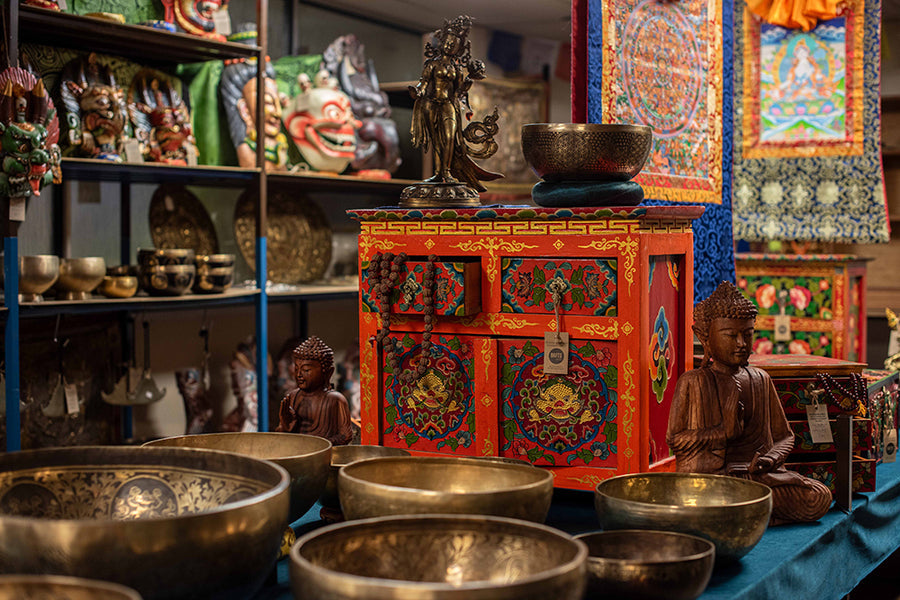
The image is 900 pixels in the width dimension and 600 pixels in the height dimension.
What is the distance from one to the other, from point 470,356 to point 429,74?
57cm

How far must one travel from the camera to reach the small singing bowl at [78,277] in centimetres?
327

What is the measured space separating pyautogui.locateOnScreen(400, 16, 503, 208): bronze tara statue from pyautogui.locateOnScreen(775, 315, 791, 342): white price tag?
289cm

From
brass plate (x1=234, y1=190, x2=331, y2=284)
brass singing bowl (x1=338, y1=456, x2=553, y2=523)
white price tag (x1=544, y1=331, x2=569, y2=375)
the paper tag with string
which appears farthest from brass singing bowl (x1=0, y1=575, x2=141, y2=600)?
brass plate (x1=234, y1=190, x2=331, y2=284)

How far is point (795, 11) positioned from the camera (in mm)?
4504

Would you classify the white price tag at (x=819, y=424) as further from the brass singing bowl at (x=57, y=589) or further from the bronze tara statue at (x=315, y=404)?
the brass singing bowl at (x=57, y=589)

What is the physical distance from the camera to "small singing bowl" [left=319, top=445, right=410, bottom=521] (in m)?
1.47

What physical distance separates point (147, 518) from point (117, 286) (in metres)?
2.63

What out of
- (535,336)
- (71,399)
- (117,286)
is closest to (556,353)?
(535,336)

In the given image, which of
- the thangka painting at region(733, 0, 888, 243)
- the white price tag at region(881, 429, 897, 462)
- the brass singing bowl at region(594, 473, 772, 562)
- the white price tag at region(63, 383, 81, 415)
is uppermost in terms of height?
the thangka painting at region(733, 0, 888, 243)

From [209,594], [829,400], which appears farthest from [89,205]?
[209,594]

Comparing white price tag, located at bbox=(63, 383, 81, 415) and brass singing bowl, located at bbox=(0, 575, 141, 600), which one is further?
white price tag, located at bbox=(63, 383, 81, 415)

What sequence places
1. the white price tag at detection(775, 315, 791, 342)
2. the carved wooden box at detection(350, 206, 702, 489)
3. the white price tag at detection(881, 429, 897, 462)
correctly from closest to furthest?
the carved wooden box at detection(350, 206, 702, 489), the white price tag at detection(881, 429, 897, 462), the white price tag at detection(775, 315, 791, 342)

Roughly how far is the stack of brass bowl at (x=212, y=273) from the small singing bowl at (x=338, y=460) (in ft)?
7.29

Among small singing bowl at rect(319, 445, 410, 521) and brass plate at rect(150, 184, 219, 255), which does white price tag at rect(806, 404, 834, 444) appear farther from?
brass plate at rect(150, 184, 219, 255)
